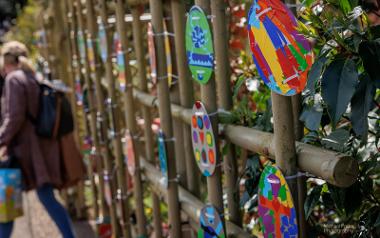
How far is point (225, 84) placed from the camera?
2318 millimetres

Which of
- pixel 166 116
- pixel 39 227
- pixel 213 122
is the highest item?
pixel 213 122

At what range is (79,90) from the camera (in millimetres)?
5574

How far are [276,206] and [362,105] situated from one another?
497 millimetres

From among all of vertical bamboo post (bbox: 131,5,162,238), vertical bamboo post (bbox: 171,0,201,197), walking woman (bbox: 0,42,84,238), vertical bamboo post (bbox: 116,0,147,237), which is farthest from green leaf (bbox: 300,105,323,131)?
walking woman (bbox: 0,42,84,238)

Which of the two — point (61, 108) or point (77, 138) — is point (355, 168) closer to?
point (61, 108)

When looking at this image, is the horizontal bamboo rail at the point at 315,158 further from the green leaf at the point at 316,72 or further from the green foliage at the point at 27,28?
the green foliage at the point at 27,28

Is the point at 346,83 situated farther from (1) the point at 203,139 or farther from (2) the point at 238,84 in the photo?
(1) the point at 203,139

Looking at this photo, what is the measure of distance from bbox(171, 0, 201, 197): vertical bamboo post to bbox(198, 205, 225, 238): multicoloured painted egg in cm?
44

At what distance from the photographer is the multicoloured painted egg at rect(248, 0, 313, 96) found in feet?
5.34

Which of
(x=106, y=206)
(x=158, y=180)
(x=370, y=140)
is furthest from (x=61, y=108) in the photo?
(x=370, y=140)

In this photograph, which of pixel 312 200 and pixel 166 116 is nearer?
pixel 312 200

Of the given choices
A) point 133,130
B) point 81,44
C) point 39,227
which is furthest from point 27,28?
point 133,130

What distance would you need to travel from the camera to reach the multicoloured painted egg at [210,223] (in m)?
2.33

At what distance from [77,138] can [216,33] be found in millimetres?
4316
